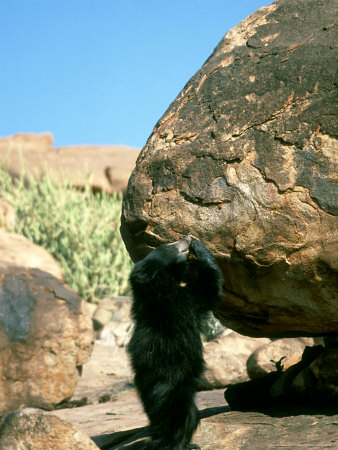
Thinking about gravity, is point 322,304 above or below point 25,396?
above

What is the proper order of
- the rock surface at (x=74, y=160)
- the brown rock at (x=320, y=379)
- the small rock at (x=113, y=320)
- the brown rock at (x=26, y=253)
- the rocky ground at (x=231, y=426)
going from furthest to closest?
the rock surface at (x=74, y=160) < the small rock at (x=113, y=320) < the brown rock at (x=26, y=253) < the brown rock at (x=320, y=379) < the rocky ground at (x=231, y=426)

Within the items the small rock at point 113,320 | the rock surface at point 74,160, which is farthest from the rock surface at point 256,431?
the rock surface at point 74,160

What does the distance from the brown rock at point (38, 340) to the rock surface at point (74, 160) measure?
11.4 metres

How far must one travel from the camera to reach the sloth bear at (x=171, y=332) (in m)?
3.54

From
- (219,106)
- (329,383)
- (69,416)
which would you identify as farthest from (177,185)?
(69,416)

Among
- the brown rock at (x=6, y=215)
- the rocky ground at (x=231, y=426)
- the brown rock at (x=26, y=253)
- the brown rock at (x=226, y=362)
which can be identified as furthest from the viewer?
the brown rock at (x=6, y=215)

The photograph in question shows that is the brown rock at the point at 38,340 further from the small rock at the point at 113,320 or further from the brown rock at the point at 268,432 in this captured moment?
the small rock at the point at 113,320

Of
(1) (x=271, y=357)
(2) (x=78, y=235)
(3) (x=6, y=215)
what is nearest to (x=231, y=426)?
(1) (x=271, y=357)

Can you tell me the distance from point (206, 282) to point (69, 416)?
12.0 feet

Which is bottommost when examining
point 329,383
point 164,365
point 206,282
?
point 329,383

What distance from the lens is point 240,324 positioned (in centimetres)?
441

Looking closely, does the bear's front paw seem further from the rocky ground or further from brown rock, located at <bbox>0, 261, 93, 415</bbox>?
brown rock, located at <bbox>0, 261, 93, 415</bbox>

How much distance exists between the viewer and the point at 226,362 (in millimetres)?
7531

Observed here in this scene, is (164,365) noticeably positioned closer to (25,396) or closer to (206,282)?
(206,282)
